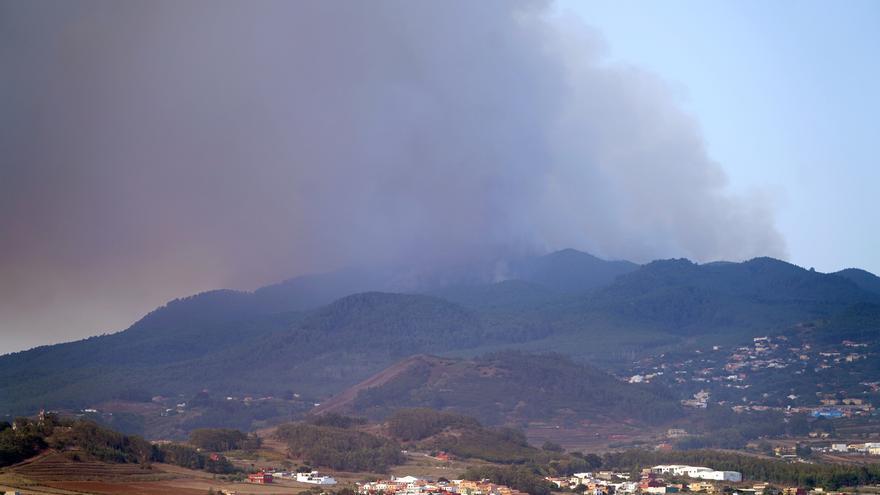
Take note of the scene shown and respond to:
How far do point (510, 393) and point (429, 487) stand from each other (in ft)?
204

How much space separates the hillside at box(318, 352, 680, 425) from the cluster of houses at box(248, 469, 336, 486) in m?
46.8

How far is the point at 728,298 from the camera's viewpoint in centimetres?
18900

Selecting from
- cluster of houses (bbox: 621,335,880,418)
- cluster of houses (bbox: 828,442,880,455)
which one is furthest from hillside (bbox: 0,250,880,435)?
cluster of houses (bbox: 828,442,880,455)

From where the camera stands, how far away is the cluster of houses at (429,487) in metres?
79.0

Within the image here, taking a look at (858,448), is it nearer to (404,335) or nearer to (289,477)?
(289,477)

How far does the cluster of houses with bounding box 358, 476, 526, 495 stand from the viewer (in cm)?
7900

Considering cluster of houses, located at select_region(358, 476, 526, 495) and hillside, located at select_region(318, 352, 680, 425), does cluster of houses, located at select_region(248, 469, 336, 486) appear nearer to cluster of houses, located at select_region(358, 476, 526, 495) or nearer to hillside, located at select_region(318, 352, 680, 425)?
cluster of houses, located at select_region(358, 476, 526, 495)

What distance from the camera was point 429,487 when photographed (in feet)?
267

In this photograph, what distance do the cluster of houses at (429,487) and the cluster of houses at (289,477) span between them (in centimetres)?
245

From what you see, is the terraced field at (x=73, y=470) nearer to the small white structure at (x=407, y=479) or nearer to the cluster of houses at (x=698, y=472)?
the small white structure at (x=407, y=479)

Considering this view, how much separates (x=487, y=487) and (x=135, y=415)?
67478 mm

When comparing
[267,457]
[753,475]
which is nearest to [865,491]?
[753,475]

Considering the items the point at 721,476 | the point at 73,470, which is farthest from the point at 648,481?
the point at 73,470

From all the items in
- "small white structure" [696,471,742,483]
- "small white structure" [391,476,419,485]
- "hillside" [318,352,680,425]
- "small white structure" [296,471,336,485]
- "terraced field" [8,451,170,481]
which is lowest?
"small white structure" [696,471,742,483]
